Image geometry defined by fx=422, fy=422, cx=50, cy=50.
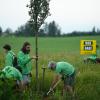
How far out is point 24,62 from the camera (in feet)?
40.6

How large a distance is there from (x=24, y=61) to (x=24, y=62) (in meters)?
0.04

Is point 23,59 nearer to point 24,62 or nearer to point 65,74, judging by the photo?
point 24,62

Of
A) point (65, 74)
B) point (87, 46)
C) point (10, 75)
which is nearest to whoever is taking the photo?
point (10, 75)

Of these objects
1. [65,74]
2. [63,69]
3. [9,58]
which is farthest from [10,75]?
[65,74]

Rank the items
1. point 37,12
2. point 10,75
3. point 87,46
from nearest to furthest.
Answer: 1. point 10,75
2. point 37,12
3. point 87,46

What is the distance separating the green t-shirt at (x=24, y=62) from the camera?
1234 cm

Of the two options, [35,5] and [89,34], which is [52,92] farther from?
[89,34]

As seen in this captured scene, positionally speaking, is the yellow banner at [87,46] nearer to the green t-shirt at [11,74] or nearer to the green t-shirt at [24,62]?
the green t-shirt at [24,62]

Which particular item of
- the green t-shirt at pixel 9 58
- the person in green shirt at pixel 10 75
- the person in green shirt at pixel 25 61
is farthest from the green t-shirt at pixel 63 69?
the person in green shirt at pixel 10 75

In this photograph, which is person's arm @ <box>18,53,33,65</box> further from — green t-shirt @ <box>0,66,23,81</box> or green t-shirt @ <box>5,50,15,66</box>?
green t-shirt @ <box>0,66,23,81</box>

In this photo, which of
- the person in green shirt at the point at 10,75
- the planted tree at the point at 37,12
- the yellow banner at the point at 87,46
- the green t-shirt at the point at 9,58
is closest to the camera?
the person in green shirt at the point at 10,75

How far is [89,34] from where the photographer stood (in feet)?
269

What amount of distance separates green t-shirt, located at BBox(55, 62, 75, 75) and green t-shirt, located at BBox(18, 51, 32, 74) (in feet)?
2.94

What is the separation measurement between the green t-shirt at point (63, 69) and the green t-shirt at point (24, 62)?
90cm
